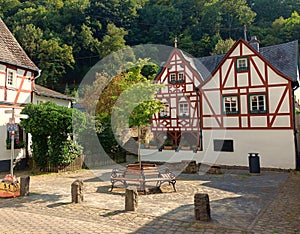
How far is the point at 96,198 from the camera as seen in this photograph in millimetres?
8531

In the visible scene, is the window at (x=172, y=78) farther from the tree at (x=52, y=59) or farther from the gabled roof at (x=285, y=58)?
the tree at (x=52, y=59)

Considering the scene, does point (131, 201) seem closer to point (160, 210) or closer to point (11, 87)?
point (160, 210)

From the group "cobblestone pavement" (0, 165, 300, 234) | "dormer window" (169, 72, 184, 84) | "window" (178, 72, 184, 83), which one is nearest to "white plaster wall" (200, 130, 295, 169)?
"cobblestone pavement" (0, 165, 300, 234)

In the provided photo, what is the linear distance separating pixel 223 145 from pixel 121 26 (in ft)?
119

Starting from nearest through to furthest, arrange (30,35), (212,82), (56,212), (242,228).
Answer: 1. (242,228)
2. (56,212)
3. (212,82)
4. (30,35)

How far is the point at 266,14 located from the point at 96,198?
50.3 metres

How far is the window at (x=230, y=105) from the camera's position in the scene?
15734 millimetres

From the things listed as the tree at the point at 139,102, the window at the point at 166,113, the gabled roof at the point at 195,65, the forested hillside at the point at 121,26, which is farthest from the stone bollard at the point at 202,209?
the forested hillside at the point at 121,26

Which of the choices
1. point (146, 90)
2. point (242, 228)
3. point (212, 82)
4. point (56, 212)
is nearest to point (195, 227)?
point (242, 228)

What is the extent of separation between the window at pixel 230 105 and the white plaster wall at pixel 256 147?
1171mm

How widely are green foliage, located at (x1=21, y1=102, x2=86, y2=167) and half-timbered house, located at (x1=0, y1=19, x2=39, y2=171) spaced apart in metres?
1.26

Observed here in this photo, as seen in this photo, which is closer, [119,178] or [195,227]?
[195,227]

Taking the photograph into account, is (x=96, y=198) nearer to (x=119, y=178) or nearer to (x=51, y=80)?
(x=119, y=178)

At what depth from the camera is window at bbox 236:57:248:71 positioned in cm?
1553
